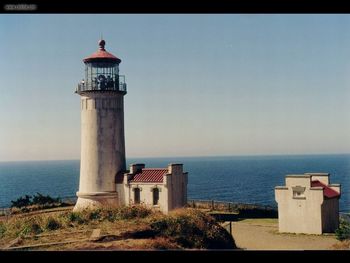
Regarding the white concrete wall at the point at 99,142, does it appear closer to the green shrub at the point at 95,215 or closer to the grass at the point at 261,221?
the green shrub at the point at 95,215

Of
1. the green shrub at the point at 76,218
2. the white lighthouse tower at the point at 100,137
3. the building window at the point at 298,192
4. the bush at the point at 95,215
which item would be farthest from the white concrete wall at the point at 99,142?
the building window at the point at 298,192

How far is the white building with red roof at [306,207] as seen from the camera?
2006cm

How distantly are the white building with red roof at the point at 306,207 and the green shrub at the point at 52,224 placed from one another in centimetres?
1004

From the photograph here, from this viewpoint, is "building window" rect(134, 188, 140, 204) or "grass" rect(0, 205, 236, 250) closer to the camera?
"grass" rect(0, 205, 236, 250)

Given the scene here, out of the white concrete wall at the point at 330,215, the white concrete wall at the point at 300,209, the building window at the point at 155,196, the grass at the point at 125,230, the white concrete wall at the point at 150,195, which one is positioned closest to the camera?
the grass at the point at 125,230

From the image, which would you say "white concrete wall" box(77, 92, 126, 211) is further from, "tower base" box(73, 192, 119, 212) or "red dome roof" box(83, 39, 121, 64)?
"red dome roof" box(83, 39, 121, 64)

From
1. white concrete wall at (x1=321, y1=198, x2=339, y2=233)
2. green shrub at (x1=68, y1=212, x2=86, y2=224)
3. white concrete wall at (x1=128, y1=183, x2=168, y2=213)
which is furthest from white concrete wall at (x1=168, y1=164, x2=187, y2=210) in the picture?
white concrete wall at (x1=321, y1=198, x2=339, y2=233)

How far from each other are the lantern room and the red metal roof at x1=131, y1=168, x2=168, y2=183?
461cm

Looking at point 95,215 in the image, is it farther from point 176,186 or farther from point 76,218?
point 176,186

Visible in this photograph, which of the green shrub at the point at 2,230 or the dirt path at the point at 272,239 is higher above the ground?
the green shrub at the point at 2,230

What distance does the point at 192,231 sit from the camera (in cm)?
1706

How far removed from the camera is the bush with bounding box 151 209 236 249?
16297 millimetres
